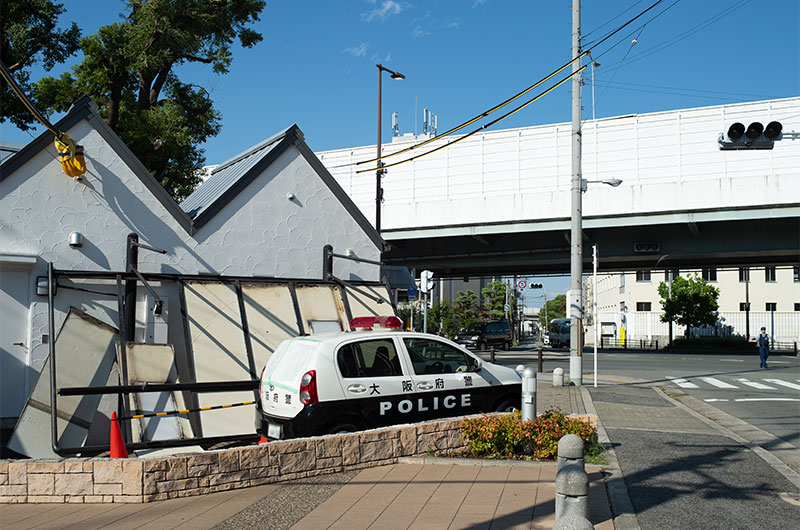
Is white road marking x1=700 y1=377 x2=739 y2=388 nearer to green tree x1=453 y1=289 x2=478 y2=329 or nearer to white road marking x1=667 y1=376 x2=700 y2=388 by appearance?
white road marking x1=667 y1=376 x2=700 y2=388

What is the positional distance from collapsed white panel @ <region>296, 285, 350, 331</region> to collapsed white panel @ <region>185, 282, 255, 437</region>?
1.41 metres

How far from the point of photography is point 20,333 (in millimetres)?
10648

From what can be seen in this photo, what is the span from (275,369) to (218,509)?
273 cm

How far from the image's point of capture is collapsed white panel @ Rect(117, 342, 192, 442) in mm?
9938

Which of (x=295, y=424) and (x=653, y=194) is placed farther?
(x=653, y=194)

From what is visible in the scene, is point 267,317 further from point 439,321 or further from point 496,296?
point 496,296

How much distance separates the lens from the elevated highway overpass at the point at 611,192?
24.8 meters

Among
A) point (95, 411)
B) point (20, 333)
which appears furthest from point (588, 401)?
point (20, 333)

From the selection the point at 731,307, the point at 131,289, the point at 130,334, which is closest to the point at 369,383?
the point at 130,334

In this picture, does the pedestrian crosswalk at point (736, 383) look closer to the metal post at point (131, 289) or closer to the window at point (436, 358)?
the window at point (436, 358)

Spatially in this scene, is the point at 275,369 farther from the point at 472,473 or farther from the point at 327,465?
the point at 472,473

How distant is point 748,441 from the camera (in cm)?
1040

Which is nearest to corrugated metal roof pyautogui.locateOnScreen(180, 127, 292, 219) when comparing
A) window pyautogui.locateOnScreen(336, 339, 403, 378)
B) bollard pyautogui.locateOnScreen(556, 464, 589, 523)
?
window pyautogui.locateOnScreen(336, 339, 403, 378)

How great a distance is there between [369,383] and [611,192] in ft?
65.7
